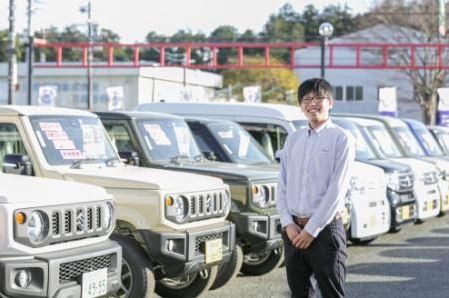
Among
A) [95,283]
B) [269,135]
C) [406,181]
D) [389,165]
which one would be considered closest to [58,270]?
[95,283]

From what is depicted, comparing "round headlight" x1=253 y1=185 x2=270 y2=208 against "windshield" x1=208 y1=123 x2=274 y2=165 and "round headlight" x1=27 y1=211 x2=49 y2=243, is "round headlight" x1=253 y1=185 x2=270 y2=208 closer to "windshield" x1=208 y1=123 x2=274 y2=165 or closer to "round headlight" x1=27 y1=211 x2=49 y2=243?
"windshield" x1=208 y1=123 x2=274 y2=165

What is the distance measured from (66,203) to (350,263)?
19.4 ft

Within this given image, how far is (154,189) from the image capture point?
23.9 feet

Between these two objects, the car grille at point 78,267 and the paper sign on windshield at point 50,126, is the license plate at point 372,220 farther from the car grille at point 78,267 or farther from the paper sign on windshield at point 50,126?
the car grille at point 78,267

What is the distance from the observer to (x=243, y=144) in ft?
35.5

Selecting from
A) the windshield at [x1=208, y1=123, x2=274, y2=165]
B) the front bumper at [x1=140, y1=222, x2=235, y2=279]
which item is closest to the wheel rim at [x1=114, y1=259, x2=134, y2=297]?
the front bumper at [x1=140, y1=222, x2=235, y2=279]

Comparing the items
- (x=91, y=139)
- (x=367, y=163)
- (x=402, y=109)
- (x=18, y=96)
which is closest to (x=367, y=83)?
(x=402, y=109)

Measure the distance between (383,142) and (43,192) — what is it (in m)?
10.3

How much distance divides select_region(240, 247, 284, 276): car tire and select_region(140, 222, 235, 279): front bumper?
230 cm

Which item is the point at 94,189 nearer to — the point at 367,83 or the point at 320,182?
the point at 320,182

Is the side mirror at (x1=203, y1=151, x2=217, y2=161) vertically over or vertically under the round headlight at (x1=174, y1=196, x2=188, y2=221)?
over

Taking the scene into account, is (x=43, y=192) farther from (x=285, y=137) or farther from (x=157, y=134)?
(x=285, y=137)

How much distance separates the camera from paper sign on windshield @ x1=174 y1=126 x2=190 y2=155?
9.69 meters

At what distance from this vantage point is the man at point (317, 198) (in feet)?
17.4
